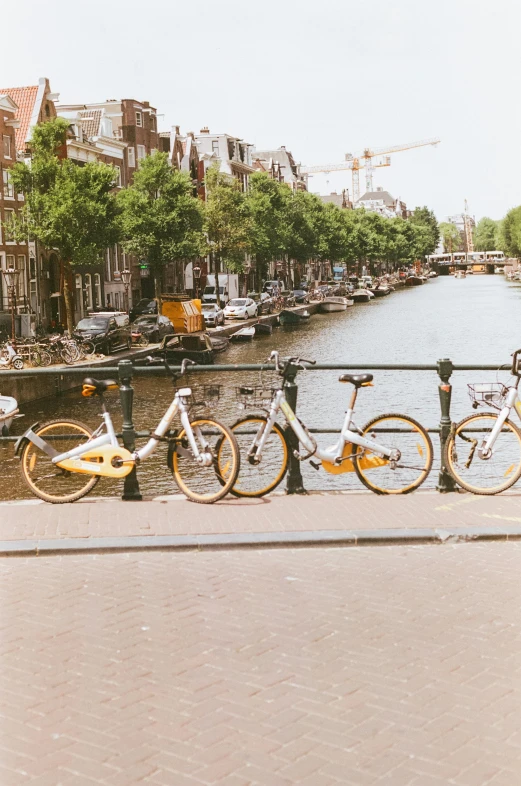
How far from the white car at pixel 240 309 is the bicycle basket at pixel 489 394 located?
5365 cm

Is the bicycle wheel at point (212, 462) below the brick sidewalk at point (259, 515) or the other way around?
the other way around

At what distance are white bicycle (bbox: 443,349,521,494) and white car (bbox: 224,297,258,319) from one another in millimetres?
53688

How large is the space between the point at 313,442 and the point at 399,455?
2.40 ft

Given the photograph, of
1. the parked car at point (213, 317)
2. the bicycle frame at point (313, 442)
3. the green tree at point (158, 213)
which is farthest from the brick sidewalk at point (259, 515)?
the parked car at point (213, 317)

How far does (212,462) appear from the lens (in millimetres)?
8414

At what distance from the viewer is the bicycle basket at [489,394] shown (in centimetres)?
880

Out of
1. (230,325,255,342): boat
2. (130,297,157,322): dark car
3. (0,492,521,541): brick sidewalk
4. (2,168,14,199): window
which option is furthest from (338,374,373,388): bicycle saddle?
(130,297,157,322): dark car

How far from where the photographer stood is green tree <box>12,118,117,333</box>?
1563 inches

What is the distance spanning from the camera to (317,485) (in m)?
19.4

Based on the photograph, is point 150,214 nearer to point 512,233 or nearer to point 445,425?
point 445,425

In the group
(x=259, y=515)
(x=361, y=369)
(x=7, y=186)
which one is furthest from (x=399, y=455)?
(x=7, y=186)

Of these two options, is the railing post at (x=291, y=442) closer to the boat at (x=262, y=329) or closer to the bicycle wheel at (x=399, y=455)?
the bicycle wheel at (x=399, y=455)

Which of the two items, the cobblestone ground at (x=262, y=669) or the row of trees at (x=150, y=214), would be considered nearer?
the cobblestone ground at (x=262, y=669)

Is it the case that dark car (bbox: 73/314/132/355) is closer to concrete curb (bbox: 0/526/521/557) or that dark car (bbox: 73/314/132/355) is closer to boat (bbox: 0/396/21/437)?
boat (bbox: 0/396/21/437)
